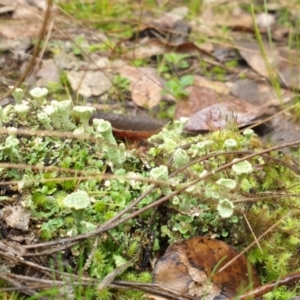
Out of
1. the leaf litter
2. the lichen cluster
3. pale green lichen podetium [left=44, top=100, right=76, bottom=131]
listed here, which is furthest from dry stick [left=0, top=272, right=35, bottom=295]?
the leaf litter

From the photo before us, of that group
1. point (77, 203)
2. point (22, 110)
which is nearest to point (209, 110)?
point (22, 110)

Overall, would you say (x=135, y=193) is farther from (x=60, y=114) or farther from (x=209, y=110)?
(x=209, y=110)

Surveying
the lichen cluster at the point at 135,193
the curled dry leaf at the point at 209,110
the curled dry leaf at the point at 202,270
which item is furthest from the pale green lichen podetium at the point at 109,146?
the curled dry leaf at the point at 209,110

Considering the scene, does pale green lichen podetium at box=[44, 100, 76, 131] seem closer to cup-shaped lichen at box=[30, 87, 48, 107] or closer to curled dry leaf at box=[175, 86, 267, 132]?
cup-shaped lichen at box=[30, 87, 48, 107]

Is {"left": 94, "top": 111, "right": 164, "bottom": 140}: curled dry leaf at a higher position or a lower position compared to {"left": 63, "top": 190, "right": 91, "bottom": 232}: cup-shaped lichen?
lower

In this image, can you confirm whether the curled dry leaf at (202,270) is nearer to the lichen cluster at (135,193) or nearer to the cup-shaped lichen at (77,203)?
the lichen cluster at (135,193)

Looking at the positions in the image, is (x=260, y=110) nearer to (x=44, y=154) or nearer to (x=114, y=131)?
(x=114, y=131)

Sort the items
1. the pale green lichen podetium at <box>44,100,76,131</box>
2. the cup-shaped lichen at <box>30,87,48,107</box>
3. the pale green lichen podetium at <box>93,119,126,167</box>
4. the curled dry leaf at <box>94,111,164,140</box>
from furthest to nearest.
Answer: the curled dry leaf at <box>94,111,164,140</box> → the cup-shaped lichen at <box>30,87,48,107</box> → the pale green lichen podetium at <box>44,100,76,131</box> → the pale green lichen podetium at <box>93,119,126,167</box>

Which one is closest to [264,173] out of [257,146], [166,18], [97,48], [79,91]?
[257,146]
